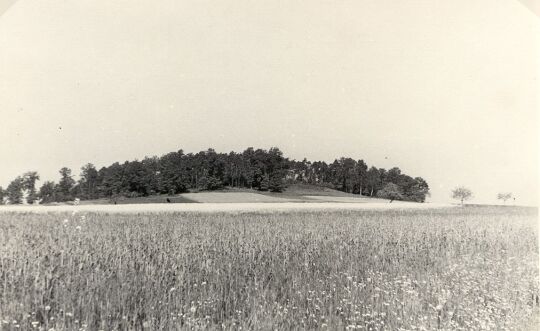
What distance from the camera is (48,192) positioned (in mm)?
35875

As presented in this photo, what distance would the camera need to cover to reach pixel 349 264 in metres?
7.12

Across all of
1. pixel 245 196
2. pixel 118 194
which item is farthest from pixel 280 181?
pixel 118 194

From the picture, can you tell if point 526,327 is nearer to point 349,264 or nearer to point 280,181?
point 349,264

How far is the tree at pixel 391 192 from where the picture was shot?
263ft

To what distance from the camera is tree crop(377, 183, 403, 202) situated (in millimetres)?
80244

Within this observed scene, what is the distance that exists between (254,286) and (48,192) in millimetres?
37016

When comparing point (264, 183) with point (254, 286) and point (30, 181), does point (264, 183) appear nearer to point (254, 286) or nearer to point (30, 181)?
point (30, 181)

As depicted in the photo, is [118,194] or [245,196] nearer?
[245,196]

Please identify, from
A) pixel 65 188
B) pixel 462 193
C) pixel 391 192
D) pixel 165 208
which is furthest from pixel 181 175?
pixel 462 193

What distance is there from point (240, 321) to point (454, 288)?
3.93m

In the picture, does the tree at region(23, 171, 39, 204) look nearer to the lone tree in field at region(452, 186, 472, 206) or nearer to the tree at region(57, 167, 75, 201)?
the tree at region(57, 167, 75, 201)

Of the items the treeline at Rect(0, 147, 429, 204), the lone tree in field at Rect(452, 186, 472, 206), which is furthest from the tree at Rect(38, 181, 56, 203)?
the lone tree in field at Rect(452, 186, 472, 206)

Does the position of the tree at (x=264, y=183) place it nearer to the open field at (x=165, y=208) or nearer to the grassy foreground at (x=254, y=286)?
the open field at (x=165, y=208)

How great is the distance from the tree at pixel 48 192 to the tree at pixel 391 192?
63984 mm
